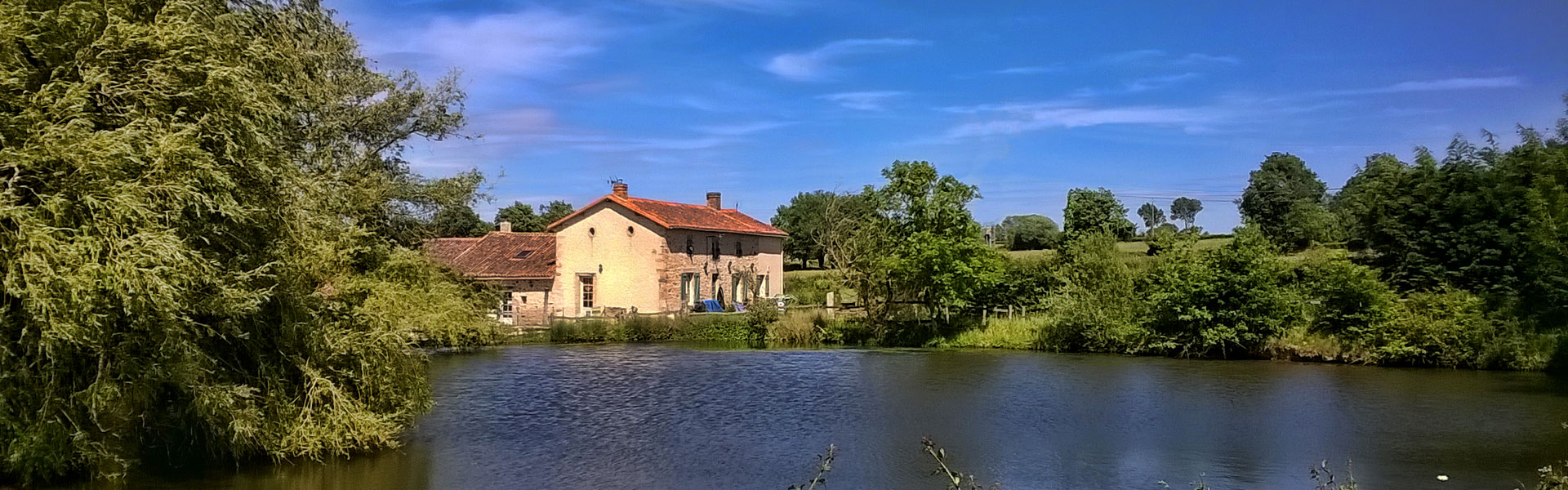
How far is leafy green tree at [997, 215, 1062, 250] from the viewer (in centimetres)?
6519

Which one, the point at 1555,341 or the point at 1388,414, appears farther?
the point at 1555,341

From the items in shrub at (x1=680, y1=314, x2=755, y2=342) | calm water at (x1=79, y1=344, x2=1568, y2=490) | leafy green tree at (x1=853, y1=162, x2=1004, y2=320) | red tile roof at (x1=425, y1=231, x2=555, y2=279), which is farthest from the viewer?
red tile roof at (x1=425, y1=231, x2=555, y2=279)

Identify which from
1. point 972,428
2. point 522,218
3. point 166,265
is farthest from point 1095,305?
Answer: point 522,218

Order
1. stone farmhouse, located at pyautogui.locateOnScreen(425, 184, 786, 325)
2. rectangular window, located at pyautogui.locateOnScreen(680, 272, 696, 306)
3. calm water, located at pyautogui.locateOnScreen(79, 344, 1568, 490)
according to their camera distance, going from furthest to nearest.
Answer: rectangular window, located at pyautogui.locateOnScreen(680, 272, 696, 306)
stone farmhouse, located at pyautogui.locateOnScreen(425, 184, 786, 325)
calm water, located at pyautogui.locateOnScreen(79, 344, 1568, 490)

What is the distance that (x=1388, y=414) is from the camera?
1683 centimetres

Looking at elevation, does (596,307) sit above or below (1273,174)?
below

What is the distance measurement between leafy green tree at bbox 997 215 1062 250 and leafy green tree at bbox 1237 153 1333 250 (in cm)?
1140

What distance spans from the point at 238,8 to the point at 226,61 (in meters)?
3.80

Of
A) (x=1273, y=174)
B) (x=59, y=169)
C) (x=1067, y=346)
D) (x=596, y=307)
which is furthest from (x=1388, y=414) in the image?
(x=1273, y=174)

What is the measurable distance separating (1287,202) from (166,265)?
5897cm

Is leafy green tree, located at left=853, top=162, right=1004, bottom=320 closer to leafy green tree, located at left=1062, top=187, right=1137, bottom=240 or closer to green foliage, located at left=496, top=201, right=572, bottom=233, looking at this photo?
leafy green tree, located at left=1062, top=187, right=1137, bottom=240

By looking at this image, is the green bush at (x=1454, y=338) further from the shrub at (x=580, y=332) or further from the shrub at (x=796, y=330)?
the shrub at (x=580, y=332)

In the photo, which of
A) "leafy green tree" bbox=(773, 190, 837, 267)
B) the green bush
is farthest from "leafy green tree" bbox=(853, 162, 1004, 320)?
"leafy green tree" bbox=(773, 190, 837, 267)

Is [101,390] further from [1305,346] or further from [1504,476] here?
[1305,346]
